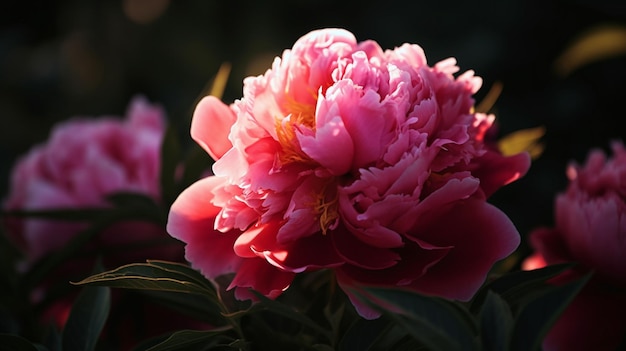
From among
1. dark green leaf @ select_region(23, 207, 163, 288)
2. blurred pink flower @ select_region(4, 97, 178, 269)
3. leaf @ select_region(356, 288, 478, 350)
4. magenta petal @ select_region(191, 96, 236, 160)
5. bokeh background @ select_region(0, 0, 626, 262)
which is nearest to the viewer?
leaf @ select_region(356, 288, 478, 350)

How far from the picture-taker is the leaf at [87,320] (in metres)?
0.43

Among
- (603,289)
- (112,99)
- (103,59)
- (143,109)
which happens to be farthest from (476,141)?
(103,59)

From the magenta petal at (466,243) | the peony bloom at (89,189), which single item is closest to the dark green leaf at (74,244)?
the peony bloom at (89,189)

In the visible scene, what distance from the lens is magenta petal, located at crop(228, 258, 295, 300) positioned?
0.40 metres

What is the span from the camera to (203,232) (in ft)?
1.39

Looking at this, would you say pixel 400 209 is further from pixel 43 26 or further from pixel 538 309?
pixel 43 26

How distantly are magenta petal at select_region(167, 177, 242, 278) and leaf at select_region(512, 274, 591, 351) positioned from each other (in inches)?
6.0

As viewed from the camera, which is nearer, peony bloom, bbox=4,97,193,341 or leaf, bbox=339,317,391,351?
leaf, bbox=339,317,391,351

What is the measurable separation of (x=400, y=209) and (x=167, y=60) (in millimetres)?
1147

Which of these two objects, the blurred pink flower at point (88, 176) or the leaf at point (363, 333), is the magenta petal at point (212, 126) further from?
the blurred pink flower at point (88, 176)

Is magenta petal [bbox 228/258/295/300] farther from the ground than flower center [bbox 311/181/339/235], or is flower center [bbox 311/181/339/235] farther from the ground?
flower center [bbox 311/181/339/235]

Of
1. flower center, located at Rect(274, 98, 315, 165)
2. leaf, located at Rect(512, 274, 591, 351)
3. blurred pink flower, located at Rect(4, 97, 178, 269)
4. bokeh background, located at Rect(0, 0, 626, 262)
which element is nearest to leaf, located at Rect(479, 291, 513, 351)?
leaf, located at Rect(512, 274, 591, 351)

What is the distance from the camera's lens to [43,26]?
173cm

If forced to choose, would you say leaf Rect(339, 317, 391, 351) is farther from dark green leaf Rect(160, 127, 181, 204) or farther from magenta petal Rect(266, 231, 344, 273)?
dark green leaf Rect(160, 127, 181, 204)
